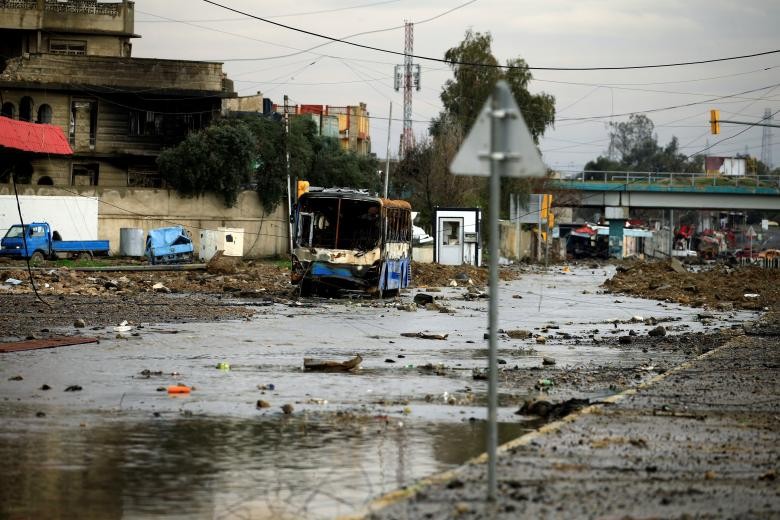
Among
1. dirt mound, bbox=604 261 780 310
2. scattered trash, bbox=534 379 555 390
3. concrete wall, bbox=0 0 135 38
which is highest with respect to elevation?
concrete wall, bbox=0 0 135 38

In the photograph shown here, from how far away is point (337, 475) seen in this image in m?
8.92

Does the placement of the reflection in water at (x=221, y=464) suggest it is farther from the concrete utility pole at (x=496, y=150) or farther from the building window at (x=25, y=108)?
the building window at (x=25, y=108)

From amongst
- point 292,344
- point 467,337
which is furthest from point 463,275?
point 292,344

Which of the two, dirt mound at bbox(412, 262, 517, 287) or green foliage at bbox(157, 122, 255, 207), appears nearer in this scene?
dirt mound at bbox(412, 262, 517, 287)

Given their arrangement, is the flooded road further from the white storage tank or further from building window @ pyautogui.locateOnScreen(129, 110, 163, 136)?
building window @ pyautogui.locateOnScreen(129, 110, 163, 136)

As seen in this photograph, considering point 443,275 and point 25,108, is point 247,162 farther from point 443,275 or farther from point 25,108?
point 443,275

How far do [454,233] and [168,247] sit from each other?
16485 mm

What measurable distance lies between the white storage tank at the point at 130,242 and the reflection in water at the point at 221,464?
4494cm

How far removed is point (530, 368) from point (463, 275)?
34483 mm

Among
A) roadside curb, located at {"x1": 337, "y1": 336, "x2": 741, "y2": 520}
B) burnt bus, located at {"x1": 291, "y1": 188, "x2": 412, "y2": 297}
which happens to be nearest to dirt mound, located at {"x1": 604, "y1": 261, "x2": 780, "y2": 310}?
burnt bus, located at {"x1": 291, "y1": 188, "x2": 412, "y2": 297}

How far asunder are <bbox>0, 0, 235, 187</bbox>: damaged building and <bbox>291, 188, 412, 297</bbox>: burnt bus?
31.6 meters

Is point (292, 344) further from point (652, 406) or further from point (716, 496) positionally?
point (716, 496)

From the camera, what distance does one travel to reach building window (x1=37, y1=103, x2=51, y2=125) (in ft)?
A: 212

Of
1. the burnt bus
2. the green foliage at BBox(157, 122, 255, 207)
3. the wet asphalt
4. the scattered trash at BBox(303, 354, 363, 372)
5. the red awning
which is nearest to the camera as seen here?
the wet asphalt
